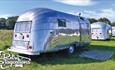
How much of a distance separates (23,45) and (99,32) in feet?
61.4

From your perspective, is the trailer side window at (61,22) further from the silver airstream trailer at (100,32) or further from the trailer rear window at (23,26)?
the silver airstream trailer at (100,32)

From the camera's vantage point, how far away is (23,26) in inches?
465

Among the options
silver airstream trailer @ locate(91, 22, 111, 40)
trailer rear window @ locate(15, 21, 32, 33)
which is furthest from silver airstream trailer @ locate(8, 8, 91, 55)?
silver airstream trailer @ locate(91, 22, 111, 40)

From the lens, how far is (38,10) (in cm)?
1189

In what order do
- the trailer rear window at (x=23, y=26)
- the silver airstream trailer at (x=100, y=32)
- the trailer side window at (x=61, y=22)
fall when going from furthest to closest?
the silver airstream trailer at (x=100, y=32)
the trailer side window at (x=61, y=22)
the trailer rear window at (x=23, y=26)

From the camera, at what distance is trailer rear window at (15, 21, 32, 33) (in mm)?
11405

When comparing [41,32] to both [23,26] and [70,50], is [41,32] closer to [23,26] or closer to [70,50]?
[23,26]

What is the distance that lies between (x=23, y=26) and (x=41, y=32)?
1.17m

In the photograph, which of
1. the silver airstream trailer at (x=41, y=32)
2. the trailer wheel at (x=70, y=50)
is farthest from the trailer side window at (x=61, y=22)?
the trailer wheel at (x=70, y=50)

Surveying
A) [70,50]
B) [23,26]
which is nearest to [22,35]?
[23,26]

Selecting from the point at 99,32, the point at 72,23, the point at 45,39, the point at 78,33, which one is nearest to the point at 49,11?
the point at 45,39

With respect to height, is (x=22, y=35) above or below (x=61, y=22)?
below

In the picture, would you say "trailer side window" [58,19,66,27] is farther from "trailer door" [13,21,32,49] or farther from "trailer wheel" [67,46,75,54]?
"trailer door" [13,21,32,49]

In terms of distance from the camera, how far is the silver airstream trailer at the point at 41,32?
11125 millimetres
